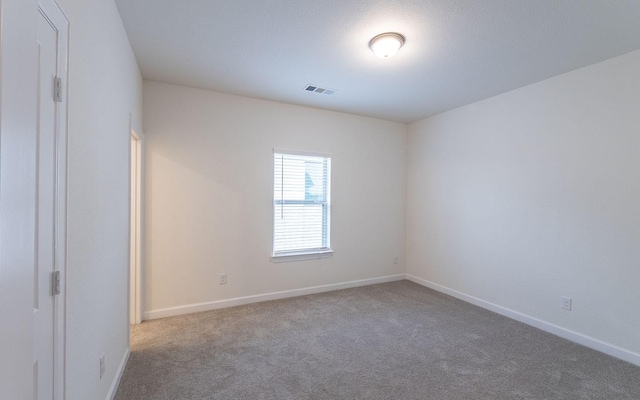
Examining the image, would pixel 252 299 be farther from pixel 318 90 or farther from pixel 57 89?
pixel 57 89

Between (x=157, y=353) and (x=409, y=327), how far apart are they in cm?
249

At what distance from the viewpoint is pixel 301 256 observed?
408 centimetres

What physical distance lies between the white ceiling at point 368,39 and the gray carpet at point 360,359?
2.72 metres

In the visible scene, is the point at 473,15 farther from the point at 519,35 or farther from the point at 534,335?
the point at 534,335

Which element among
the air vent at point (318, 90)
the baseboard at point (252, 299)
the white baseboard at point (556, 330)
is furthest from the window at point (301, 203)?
the white baseboard at point (556, 330)

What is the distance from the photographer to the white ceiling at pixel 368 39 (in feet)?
6.64

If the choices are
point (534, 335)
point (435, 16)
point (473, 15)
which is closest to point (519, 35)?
point (473, 15)

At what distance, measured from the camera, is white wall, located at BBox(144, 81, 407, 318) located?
3303 mm

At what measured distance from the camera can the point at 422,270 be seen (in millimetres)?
4648

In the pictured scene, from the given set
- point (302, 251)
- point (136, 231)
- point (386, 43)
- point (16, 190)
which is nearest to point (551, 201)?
point (386, 43)

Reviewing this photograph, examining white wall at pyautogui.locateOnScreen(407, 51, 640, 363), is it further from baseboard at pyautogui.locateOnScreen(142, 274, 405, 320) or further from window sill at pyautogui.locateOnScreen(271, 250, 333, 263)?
window sill at pyautogui.locateOnScreen(271, 250, 333, 263)

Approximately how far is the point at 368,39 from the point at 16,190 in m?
2.45

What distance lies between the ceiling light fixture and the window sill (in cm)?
271

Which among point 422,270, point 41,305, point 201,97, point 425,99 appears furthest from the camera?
point 422,270
